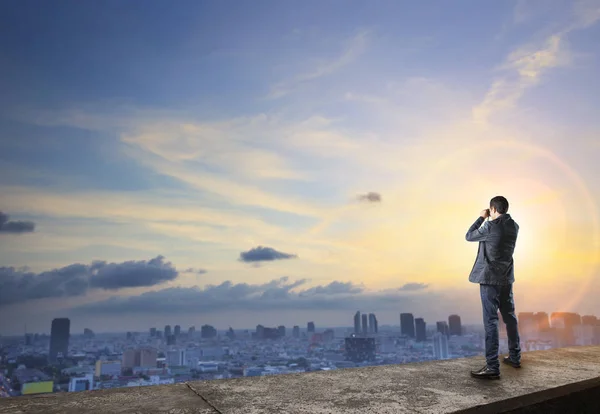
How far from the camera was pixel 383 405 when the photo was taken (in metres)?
3.42

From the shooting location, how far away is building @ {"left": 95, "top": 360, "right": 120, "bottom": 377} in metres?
73.1

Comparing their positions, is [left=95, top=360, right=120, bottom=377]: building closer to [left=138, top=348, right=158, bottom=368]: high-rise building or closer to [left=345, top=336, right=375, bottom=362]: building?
[left=138, top=348, right=158, bottom=368]: high-rise building

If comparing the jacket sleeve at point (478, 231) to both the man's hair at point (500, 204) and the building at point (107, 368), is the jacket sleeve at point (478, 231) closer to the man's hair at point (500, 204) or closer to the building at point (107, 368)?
the man's hair at point (500, 204)

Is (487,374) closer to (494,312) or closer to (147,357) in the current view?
(494,312)

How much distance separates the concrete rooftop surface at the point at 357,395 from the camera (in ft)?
10.8

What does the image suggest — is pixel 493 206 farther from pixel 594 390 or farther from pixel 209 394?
pixel 209 394

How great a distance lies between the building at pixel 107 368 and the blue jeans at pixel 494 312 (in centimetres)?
7949

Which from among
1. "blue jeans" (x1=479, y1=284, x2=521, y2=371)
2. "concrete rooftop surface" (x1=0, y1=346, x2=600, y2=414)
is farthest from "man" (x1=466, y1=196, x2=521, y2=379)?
"concrete rooftop surface" (x1=0, y1=346, x2=600, y2=414)

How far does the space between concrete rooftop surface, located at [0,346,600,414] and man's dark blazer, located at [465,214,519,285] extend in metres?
1.05

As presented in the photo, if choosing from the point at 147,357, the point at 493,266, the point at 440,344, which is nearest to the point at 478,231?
the point at 493,266

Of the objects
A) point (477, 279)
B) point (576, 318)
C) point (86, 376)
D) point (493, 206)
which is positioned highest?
point (493, 206)

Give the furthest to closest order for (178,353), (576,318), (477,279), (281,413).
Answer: (178,353)
(576,318)
(477,279)
(281,413)

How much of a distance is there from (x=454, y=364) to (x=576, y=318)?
36.6 metres

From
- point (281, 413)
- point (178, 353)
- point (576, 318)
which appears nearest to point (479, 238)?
point (281, 413)
